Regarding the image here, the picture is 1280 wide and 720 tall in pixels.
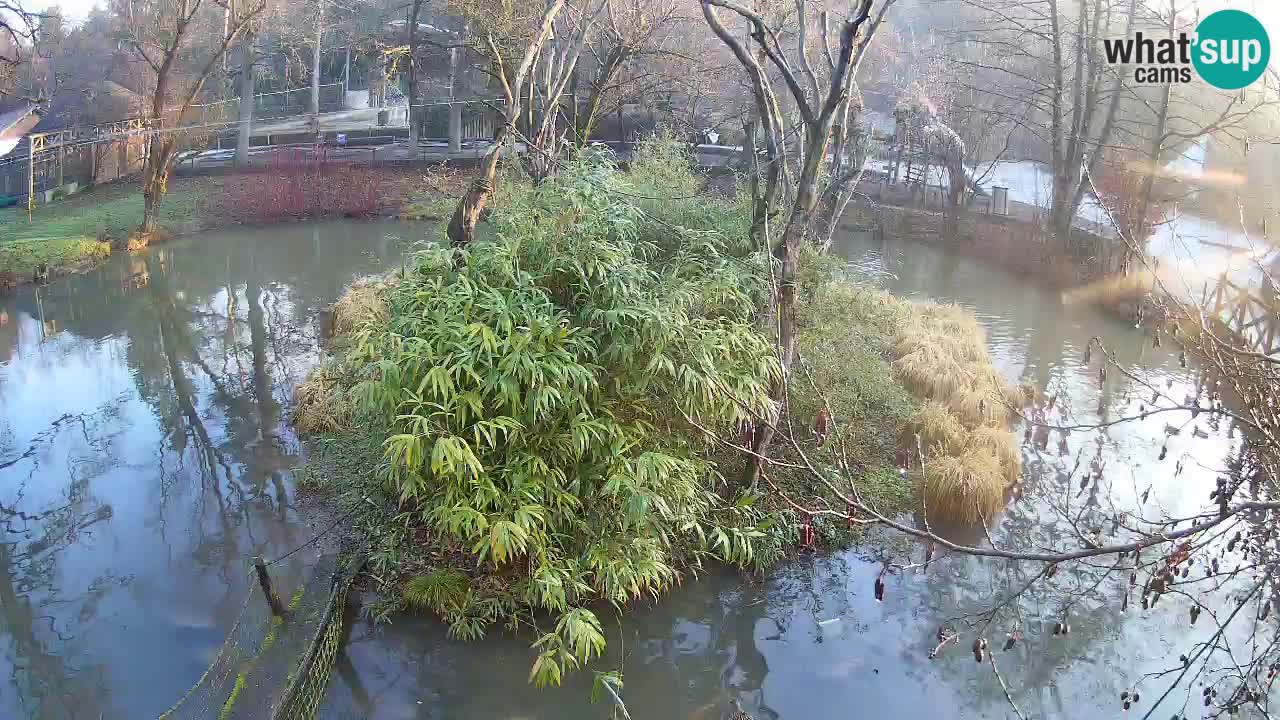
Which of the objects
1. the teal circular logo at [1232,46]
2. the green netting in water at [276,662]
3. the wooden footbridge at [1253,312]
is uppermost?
the teal circular logo at [1232,46]

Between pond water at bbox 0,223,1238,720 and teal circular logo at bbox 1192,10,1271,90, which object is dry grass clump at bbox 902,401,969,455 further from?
teal circular logo at bbox 1192,10,1271,90

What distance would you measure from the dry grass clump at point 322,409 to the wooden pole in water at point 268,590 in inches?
104

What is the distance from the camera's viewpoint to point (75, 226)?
1667cm

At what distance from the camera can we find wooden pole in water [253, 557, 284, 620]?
5598 mm

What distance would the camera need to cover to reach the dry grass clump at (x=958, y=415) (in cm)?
732

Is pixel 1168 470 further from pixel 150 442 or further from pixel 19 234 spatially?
pixel 19 234

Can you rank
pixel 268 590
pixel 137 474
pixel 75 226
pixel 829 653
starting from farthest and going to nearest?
pixel 75 226, pixel 137 474, pixel 829 653, pixel 268 590

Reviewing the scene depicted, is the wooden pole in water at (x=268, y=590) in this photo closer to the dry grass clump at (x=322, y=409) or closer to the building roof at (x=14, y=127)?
the dry grass clump at (x=322, y=409)

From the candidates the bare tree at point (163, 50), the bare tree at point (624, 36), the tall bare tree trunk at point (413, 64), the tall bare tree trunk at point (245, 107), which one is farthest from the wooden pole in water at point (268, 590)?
the tall bare tree trunk at point (245, 107)

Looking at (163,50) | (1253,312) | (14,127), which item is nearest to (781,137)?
(1253,312)

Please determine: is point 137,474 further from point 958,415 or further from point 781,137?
point 958,415

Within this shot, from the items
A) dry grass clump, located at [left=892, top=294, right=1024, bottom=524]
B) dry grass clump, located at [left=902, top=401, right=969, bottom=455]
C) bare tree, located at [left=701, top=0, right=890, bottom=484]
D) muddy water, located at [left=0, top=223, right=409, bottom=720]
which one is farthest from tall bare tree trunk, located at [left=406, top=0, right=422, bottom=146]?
dry grass clump, located at [left=902, top=401, right=969, bottom=455]

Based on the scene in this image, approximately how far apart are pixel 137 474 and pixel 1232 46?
10814 mm

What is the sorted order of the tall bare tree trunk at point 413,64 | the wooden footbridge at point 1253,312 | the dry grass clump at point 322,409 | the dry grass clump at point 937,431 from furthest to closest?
1. the tall bare tree trunk at point 413,64
2. the dry grass clump at point 322,409
3. the dry grass clump at point 937,431
4. the wooden footbridge at point 1253,312
